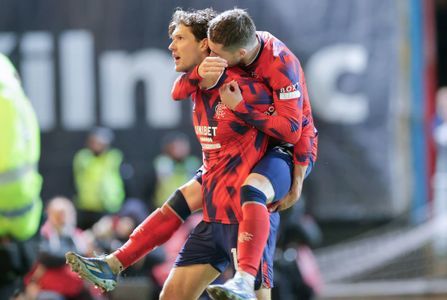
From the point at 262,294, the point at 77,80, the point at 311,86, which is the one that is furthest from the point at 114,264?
the point at 77,80

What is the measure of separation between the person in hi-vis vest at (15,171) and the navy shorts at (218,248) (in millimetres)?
1067

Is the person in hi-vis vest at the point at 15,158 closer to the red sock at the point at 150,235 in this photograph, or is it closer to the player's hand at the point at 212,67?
the red sock at the point at 150,235

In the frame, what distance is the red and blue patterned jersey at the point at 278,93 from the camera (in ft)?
17.9

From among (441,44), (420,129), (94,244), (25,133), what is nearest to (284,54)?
(25,133)

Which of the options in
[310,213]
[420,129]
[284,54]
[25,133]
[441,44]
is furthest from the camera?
[441,44]

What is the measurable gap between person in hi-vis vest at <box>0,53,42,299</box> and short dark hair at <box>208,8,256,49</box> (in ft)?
4.48

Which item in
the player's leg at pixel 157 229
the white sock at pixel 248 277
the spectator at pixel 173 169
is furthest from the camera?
the spectator at pixel 173 169

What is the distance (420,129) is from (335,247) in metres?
1.53

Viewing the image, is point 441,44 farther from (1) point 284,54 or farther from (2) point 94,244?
(1) point 284,54

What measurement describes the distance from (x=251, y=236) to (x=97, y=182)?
6793mm

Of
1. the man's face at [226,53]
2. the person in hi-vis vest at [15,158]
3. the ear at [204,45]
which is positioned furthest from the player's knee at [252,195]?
the person in hi-vis vest at [15,158]

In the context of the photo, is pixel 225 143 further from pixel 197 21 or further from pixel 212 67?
pixel 197 21

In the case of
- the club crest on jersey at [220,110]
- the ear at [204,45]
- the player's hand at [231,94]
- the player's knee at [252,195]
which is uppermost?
the ear at [204,45]

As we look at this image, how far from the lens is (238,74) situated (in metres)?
5.54
